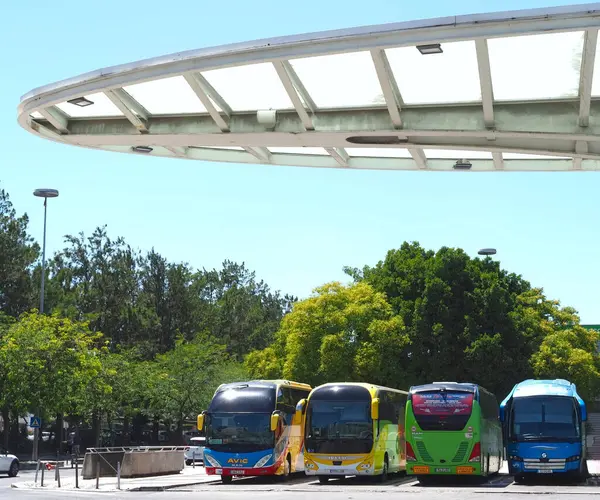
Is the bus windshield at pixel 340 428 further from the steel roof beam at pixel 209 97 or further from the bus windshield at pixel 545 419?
the steel roof beam at pixel 209 97

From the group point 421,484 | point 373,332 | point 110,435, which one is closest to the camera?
point 421,484

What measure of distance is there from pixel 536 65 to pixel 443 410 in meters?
15.1

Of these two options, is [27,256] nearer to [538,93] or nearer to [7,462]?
[7,462]

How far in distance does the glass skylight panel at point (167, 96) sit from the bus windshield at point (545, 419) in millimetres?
15763

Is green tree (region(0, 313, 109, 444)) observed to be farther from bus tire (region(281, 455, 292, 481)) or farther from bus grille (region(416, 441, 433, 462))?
bus grille (region(416, 441, 433, 462))

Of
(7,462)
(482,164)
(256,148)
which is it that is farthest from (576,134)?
(7,462)

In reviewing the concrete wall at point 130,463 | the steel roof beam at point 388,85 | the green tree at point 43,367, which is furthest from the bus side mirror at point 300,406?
the green tree at point 43,367

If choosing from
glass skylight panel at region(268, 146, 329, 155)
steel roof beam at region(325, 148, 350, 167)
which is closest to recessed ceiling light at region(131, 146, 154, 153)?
glass skylight panel at region(268, 146, 329, 155)

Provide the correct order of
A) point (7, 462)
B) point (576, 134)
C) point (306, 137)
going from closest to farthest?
point (576, 134) → point (306, 137) → point (7, 462)

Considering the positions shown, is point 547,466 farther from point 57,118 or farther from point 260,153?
point 57,118

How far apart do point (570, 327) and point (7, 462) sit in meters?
35.9

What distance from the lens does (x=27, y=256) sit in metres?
67.0

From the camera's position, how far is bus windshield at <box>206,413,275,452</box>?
28047 millimetres

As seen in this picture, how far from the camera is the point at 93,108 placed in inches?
690
